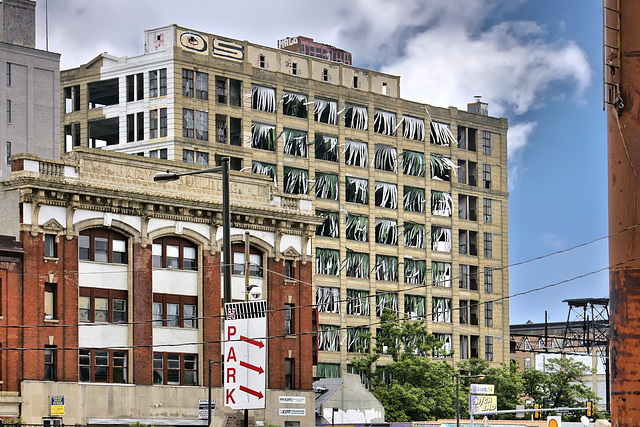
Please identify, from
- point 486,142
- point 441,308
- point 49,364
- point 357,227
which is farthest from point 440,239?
point 49,364

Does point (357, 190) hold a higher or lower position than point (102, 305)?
higher

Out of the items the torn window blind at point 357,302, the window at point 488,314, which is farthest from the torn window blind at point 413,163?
the window at point 488,314

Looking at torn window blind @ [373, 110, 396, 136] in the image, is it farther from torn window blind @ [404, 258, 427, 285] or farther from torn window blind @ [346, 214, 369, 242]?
torn window blind @ [404, 258, 427, 285]

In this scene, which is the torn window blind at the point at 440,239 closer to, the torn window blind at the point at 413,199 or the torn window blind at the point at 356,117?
the torn window blind at the point at 413,199

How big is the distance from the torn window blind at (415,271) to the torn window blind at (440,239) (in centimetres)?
236

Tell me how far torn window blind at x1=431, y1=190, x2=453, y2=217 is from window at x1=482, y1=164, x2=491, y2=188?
5798 mm

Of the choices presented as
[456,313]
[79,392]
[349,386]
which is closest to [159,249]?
[79,392]

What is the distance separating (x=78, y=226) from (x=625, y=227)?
52079 mm

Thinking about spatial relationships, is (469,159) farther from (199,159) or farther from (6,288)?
(6,288)

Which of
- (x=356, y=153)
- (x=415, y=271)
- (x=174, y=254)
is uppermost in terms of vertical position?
(x=356, y=153)

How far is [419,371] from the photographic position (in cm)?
9544

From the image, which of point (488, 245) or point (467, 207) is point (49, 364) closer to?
point (467, 207)

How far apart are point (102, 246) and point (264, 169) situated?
36.7 metres

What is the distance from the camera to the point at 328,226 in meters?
111
